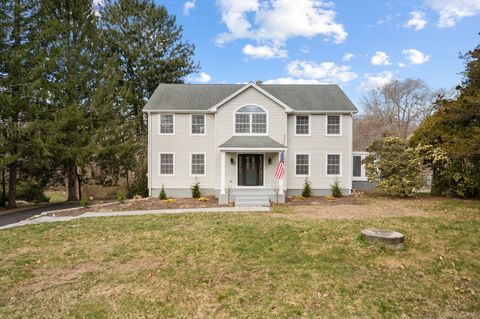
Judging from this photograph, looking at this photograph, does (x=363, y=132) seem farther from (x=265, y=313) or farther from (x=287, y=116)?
(x=265, y=313)

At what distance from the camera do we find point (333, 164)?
16.8 metres

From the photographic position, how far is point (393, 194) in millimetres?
14828

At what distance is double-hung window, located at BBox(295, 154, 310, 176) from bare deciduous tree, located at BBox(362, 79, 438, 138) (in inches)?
970

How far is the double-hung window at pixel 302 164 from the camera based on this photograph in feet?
55.0

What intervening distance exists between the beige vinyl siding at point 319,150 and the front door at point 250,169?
1.74 meters

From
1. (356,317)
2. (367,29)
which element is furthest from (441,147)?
(356,317)

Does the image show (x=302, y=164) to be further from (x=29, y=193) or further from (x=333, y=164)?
(x=29, y=193)

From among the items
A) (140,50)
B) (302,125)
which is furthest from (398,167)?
(140,50)

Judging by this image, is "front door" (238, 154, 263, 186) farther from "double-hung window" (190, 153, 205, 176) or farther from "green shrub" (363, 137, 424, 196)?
"green shrub" (363, 137, 424, 196)

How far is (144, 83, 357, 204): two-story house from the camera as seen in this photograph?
16.2 metres

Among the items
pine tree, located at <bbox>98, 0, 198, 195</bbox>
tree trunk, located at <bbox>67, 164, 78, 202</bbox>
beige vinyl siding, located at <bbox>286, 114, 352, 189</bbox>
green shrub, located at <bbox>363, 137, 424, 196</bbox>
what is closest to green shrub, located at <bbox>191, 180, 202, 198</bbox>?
beige vinyl siding, located at <bbox>286, 114, 352, 189</bbox>

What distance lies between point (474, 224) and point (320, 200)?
6.69 metres

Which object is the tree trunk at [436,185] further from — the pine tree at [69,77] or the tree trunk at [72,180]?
the tree trunk at [72,180]

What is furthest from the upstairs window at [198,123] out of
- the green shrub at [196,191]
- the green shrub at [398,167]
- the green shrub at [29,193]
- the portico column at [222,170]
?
the green shrub at [29,193]
